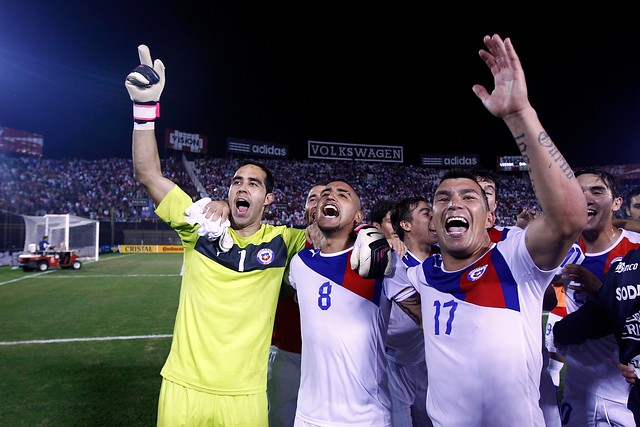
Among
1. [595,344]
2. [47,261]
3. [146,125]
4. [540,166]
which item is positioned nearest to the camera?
[540,166]

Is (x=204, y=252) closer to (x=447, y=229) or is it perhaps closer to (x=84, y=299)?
(x=447, y=229)

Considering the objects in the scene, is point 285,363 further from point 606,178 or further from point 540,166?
point 606,178

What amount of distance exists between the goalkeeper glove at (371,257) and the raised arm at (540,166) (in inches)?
31.1

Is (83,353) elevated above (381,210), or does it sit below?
below

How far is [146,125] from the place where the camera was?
300cm

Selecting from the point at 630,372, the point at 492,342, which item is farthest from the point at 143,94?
the point at 630,372

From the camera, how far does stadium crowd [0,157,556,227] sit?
35.7m

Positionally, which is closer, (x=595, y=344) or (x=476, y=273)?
(x=476, y=273)

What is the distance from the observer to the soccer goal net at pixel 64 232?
21.7 meters

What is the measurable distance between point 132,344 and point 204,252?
16.9 ft

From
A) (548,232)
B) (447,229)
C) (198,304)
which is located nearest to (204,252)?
(198,304)

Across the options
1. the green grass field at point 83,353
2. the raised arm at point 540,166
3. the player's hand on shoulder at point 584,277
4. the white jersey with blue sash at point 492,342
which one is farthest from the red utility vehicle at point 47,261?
the raised arm at point 540,166

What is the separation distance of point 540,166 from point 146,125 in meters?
2.46

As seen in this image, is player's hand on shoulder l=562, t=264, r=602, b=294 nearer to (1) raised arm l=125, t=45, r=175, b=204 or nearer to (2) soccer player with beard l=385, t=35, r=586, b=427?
(2) soccer player with beard l=385, t=35, r=586, b=427
